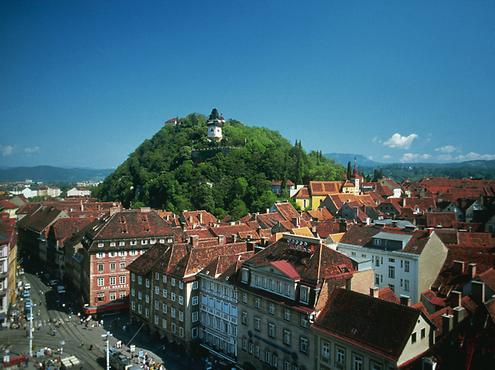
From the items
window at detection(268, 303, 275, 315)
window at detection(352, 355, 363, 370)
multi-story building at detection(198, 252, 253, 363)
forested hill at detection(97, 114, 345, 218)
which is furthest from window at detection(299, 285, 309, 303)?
forested hill at detection(97, 114, 345, 218)

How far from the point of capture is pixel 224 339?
145 ft

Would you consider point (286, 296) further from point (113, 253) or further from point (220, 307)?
point (113, 253)

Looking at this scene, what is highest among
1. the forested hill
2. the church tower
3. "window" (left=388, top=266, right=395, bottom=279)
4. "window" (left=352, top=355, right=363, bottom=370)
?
the church tower

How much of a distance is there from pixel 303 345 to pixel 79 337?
30.4 m

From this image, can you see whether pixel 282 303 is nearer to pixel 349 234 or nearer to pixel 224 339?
pixel 224 339

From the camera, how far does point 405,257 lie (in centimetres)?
4641

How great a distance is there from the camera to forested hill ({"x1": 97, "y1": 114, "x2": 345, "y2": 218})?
115m

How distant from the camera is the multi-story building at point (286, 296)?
3506 centimetres

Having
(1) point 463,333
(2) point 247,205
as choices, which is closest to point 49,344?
(1) point 463,333

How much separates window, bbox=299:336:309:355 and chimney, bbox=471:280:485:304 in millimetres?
13960

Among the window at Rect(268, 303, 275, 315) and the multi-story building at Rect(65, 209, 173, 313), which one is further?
the multi-story building at Rect(65, 209, 173, 313)

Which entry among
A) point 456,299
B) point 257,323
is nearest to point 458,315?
point 456,299

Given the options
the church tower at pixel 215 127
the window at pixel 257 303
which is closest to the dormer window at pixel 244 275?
the window at pixel 257 303

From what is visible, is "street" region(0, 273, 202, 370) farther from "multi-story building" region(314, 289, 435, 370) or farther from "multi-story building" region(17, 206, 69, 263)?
"multi-story building" region(17, 206, 69, 263)
